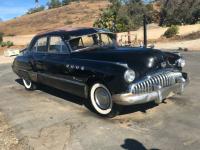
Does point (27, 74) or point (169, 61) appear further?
point (27, 74)

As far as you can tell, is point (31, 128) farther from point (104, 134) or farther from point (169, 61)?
point (169, 61)

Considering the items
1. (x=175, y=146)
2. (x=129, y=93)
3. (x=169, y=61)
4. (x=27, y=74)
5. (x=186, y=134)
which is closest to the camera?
(x=175, y=146)

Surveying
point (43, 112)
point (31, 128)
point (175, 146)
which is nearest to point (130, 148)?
point (175, 146)

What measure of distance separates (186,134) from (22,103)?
14.8ft

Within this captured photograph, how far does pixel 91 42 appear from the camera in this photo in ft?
27.9

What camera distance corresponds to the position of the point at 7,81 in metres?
12.9

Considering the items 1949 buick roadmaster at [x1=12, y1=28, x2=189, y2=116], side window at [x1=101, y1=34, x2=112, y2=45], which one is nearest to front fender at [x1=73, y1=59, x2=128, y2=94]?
1949 buick roadmaster at [x1=12, y1=28, x2=189, y2=116]

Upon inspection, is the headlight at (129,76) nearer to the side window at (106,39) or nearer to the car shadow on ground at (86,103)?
the car shadow on ground at (86,103)

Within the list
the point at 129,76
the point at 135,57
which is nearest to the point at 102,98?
the point at 129,76

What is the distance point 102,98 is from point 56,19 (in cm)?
6922

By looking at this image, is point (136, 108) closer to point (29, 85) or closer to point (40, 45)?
point (40, 45)

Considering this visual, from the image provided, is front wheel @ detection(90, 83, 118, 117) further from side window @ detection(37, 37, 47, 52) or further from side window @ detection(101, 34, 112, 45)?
side window @ detection(37, 37, 47, 52)

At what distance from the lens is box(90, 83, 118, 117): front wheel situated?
281 inches

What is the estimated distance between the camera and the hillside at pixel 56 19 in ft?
226
